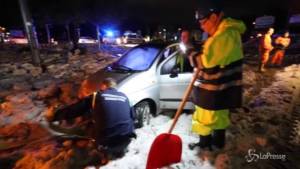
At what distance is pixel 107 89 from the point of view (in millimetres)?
3613

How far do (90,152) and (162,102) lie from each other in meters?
1.90

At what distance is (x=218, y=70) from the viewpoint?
3125 millimetres

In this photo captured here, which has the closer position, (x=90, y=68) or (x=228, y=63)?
(x=228, y=63)

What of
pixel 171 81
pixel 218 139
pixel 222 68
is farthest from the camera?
pixel 171 81

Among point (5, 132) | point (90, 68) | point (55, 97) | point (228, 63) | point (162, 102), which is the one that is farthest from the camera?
point (90, 68)

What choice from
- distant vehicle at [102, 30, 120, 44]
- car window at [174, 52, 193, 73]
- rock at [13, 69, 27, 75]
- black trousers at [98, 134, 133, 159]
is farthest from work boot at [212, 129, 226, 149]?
distant vehicle at [102, 30, 120, 44]

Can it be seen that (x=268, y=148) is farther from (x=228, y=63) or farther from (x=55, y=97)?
(x=55, y=97)

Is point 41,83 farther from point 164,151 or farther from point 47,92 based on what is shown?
point 164,151

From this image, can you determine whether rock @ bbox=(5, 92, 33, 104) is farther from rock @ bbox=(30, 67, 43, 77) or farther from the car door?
the car door

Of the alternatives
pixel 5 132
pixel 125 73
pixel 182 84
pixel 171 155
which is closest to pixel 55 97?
pixel 5 132

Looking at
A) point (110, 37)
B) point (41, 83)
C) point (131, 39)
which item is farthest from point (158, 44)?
point (110, 37)

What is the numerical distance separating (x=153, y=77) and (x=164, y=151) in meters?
1.85

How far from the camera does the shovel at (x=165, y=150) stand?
126 inches

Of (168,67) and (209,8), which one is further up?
(209,8)
